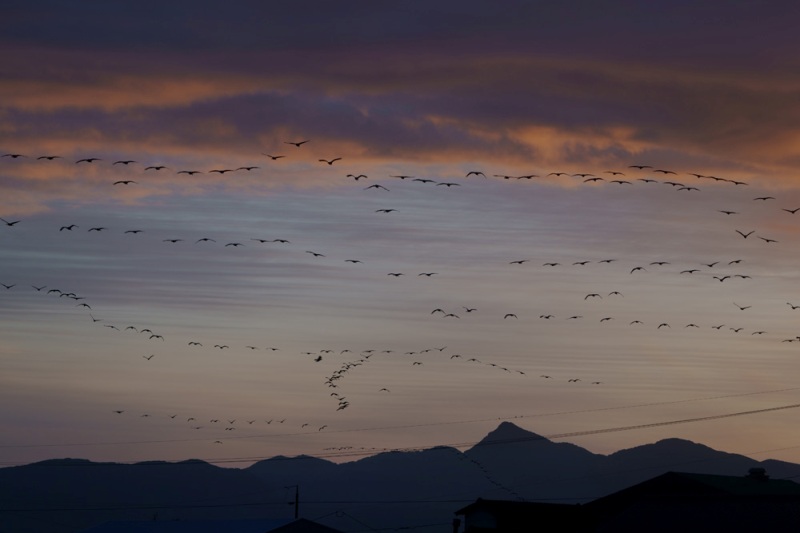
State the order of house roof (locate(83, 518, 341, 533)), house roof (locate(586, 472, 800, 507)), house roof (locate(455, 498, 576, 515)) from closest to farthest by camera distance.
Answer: house roof (locate(455, 498, 576, 515)) < house roof (locate(586, 472, 800, 507)) < house roof (locate(83, 518, 341, 533))

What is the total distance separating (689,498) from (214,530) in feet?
162

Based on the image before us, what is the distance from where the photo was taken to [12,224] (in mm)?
67438

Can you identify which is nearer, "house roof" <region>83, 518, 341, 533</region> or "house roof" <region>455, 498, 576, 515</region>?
"house roof" <region>455, 498, 576, 515</region>

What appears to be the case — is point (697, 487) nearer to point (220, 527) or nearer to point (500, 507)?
point (500, 507)

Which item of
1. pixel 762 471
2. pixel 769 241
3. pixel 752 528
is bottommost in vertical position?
pixel 752 528

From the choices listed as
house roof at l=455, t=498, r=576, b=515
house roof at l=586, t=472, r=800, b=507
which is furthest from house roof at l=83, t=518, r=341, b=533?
house roof at l=586, t=472, r=800, b=507

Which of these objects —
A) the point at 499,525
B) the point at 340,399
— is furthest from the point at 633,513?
the point at 340,399

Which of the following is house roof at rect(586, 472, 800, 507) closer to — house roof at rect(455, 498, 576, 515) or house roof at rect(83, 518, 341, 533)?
house roof at rect(455, 498, 576, 515)

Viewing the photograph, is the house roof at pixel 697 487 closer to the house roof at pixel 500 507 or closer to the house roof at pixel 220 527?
the house roof at pixel 500 507

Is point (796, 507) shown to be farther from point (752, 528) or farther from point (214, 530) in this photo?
point (214, 530)

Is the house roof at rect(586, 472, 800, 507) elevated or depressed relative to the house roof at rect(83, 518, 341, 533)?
elevated

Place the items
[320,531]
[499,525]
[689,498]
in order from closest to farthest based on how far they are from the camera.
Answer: [689,498], [499,525], [320,531]

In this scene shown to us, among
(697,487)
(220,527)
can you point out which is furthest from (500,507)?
(220,527)

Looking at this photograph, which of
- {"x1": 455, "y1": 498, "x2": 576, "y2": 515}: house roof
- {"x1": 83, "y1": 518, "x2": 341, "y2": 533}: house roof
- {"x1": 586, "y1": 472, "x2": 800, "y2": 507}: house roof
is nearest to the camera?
{"x1": 455, "y1": 498, "x2": 576, "y2": 515}: house roof
